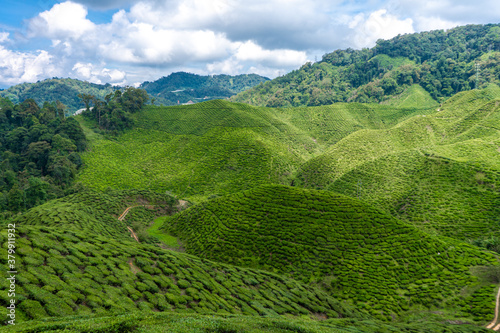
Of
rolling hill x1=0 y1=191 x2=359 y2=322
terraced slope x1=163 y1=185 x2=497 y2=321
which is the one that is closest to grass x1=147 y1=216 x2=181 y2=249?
terraced slope x1=163 y1=185 x2=497 y2=321

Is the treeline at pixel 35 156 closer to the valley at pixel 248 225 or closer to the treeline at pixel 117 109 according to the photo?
the valley at pixel 248 225

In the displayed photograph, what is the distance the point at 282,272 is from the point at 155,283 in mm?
18851

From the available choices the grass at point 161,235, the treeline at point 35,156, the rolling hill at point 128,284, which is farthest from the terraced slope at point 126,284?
the treeline at point 35,156

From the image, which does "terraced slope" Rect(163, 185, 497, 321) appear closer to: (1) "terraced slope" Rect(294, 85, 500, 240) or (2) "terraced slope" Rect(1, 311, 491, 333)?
(1) "terraced slope" Rect(294, 85, 500, 240)

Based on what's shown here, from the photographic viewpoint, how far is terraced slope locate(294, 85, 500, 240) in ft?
151

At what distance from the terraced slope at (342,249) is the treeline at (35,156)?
1712 inches

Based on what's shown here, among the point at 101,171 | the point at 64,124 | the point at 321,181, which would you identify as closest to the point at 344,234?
the point at 321,181

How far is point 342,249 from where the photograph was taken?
117ft

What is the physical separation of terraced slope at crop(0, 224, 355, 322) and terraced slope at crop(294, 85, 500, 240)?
106 feet

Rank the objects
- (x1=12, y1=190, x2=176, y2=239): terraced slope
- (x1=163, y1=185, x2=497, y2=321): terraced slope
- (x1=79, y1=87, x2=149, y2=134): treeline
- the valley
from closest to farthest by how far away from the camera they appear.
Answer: the valley
(x1=163, y1=185, x2=497, y2=321): terraced slope
(x1=12, y1=190, x2=176, y2=239): terraced slope
(x1=79, y1=87, x2=149, y2=134): treeline

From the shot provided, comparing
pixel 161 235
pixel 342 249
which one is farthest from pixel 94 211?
pixel 342 249

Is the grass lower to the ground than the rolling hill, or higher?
lower

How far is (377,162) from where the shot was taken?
6569 centimetres

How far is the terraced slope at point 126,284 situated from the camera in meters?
13.4
